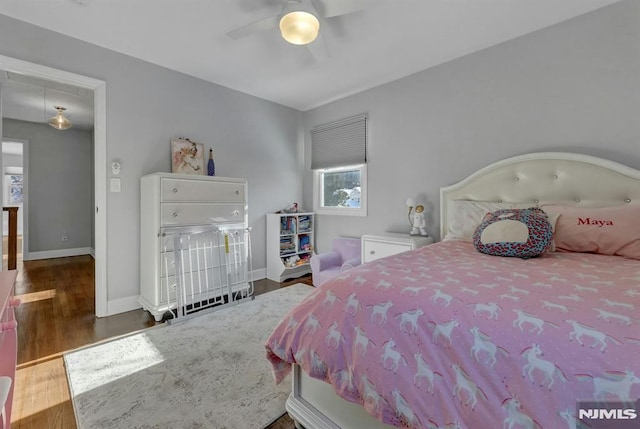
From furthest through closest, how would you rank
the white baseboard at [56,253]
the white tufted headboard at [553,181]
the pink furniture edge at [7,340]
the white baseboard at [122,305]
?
the white baseboard at [56,253], the white baseboard at [122,305], the white tufted headboard at [553,181], the pink furniture edge at [7,340]

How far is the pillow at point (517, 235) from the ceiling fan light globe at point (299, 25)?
5.55 feet

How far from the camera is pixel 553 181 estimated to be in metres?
2.11

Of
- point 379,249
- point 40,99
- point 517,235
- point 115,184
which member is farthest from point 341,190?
point 40,99

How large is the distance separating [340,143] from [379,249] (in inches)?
65.2

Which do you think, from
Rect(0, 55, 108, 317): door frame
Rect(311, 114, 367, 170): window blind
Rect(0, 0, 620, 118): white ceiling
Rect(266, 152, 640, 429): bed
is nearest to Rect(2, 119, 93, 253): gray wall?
Rect(0, 55, 108, 317): door frame

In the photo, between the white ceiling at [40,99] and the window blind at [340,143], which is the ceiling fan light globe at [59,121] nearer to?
the white ceiling at [40,99]

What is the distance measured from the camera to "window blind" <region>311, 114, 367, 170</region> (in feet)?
11.5

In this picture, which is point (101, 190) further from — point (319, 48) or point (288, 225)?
point (319, 48)

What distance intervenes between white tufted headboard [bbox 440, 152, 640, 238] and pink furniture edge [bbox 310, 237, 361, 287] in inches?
45.6

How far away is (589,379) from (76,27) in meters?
Result: 3.61

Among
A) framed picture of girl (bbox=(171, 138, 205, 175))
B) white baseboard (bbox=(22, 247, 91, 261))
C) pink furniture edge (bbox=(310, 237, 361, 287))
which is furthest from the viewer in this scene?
white baseboard (bbox=(22, 247, 91, 261))

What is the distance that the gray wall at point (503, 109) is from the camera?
1955 millimetres

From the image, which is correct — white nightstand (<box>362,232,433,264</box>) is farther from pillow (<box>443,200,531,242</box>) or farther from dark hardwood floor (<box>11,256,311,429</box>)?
dark hardwood floor (<box>11,256,311,429</box>)

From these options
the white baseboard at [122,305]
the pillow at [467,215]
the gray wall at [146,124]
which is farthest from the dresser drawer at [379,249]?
the white baseboard at [122,305]
